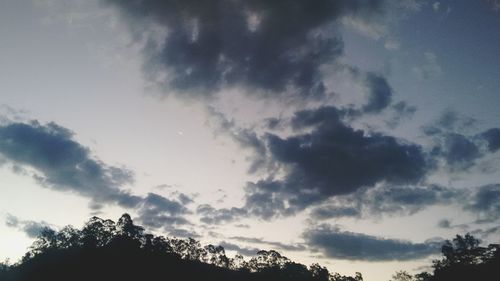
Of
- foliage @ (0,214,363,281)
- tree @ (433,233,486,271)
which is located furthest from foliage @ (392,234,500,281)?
foliage @ (0,214,363,281)

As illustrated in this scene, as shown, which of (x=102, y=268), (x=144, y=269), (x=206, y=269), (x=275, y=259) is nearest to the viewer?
(x=102, y=268)

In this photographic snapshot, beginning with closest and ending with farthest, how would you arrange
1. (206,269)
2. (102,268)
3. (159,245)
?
(102,268) → (206,269) → (159,245)

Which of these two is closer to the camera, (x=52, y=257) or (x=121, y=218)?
(x=52, y=257)

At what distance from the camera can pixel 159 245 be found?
104750 mm

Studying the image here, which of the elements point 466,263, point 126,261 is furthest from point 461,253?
point 126,261

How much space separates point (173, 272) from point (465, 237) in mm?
78141

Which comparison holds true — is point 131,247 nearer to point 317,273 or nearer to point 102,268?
point 102,268

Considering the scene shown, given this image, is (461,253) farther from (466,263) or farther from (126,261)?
(126,261)

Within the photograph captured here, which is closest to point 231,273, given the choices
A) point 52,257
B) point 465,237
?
point 52,257

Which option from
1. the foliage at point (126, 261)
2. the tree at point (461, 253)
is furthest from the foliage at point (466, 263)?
the foliage at point (126, 261)

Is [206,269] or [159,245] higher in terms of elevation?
[159,245]

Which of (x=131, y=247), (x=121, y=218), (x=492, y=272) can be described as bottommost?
(x=492, y=272)

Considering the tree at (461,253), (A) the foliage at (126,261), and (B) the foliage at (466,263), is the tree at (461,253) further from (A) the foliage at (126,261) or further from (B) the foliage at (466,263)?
(A) the foliage at (126,261)

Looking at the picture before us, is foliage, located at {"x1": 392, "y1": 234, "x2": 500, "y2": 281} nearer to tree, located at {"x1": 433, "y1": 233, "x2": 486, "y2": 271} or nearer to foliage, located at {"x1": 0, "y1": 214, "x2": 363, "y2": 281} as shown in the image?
tree, located at {"x1": 433, "y1": 233, "x2": 486, "y2": 271}
